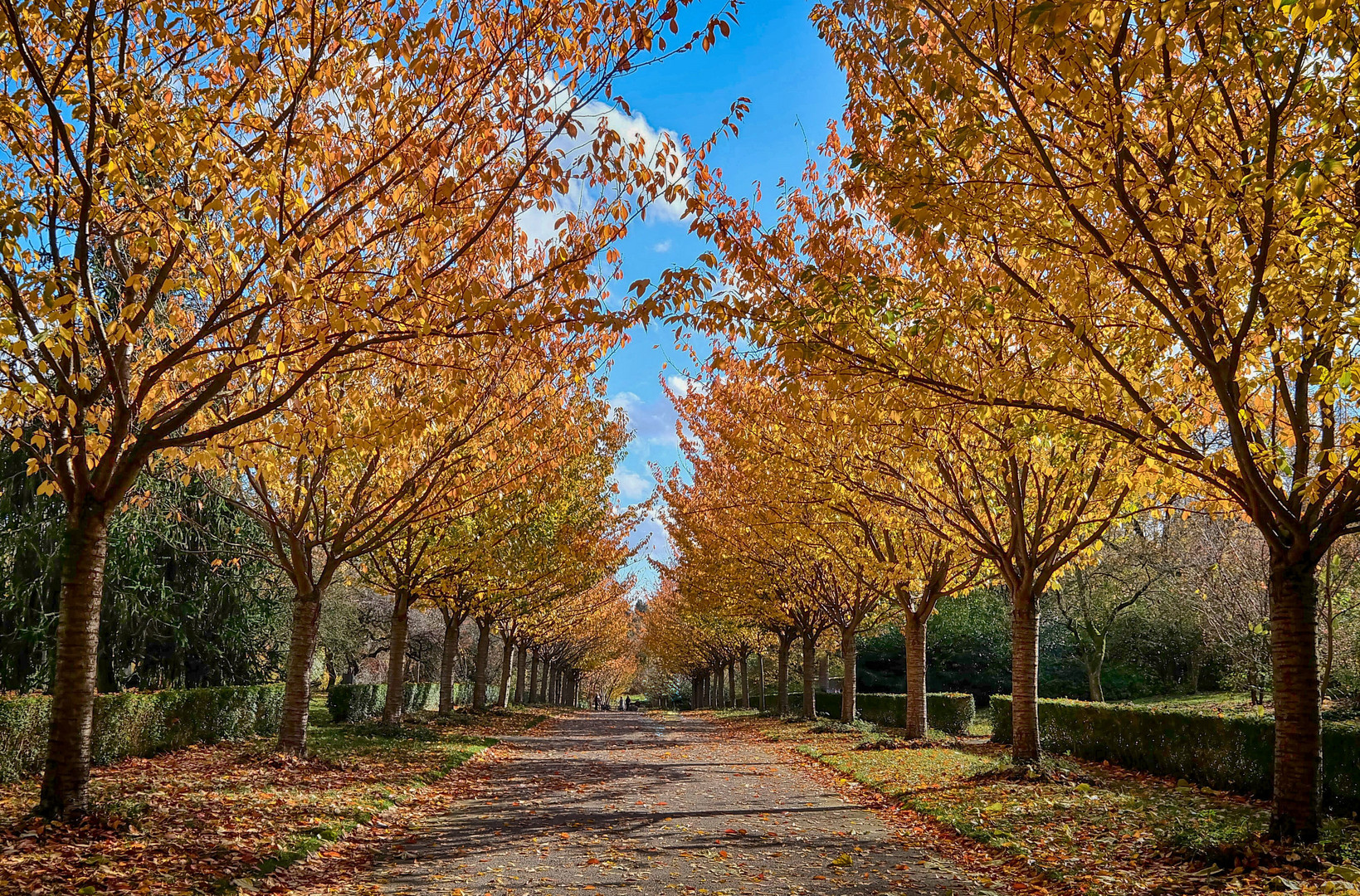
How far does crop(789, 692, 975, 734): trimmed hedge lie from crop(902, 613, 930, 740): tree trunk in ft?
16.8

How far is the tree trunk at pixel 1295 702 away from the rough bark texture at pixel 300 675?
1061 centimetres

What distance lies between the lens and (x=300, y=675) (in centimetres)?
1129

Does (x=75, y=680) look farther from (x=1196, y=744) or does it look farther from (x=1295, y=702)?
(x=1196, y=744)

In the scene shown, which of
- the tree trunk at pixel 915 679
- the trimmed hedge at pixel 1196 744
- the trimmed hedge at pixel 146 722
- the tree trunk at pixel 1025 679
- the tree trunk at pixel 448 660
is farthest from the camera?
the tree trunk at pixel 448 660

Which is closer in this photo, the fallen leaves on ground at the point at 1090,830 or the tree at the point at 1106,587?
the fallen leaves on ground at the point at 1090,830

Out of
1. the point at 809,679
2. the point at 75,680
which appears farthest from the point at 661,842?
the point at 809,679

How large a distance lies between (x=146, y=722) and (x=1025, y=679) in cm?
1201

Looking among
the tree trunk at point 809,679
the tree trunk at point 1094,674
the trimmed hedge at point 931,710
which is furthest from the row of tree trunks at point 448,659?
the tree trunk at point 1094,674

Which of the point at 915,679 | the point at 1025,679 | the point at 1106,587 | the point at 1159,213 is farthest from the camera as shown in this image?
the point at 1106,587

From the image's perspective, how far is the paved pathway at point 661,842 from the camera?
5641mm

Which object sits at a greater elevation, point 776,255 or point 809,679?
point 776,255

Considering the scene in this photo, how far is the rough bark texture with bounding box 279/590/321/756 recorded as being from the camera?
11109 millimetres

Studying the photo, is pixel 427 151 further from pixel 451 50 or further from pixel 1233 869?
pixel 1233 869

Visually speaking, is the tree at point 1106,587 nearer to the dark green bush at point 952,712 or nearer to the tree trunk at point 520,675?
the dark green bush at point 952,712
